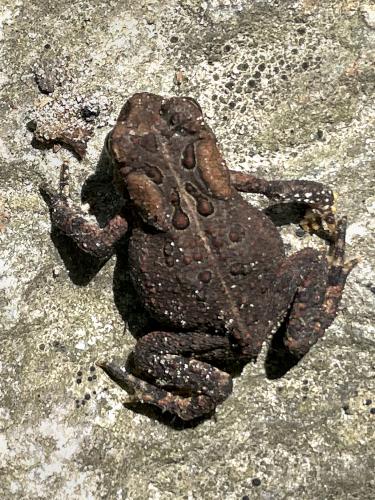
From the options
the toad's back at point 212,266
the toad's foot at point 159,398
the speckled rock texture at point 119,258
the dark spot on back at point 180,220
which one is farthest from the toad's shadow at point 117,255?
the dark spot on back at point 180,220

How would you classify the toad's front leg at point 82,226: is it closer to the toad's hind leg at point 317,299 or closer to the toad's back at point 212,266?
the toad's back at point 212,266

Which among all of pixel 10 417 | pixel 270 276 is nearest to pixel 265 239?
pixel 270 276

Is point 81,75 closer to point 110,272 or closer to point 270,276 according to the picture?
point 110,272

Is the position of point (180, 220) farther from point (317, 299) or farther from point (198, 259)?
point (317, 299)

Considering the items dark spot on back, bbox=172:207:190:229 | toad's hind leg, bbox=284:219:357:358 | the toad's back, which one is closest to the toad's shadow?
toad's hind leg, bbox=284:219:357:358

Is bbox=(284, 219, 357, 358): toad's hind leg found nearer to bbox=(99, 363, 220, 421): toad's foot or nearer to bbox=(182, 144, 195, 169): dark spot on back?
bbox=(99, 363, 220, 421): toad's foot

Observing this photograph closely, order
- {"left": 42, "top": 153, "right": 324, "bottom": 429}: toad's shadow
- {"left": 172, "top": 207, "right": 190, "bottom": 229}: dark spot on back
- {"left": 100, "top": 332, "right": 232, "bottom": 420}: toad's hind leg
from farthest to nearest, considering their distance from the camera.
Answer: {"left": 42, "top": 153, "right": 324, "bottom": 429}: toad's shadow, {"left": 100, "top": 332, "right": 232, "bottom": 420}: toad's hind leg, {"left": 172, "top": 207, "right": 190, "bottom": 229}: dark spot on back
